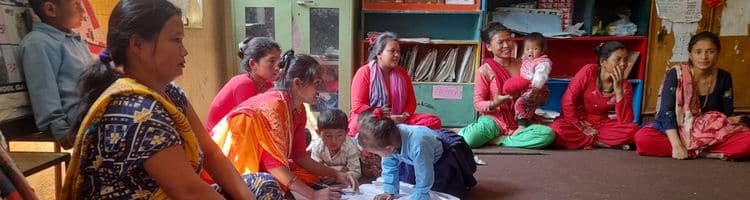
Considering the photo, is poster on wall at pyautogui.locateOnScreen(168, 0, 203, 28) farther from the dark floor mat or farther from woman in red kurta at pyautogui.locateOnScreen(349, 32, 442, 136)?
the dark floor mat

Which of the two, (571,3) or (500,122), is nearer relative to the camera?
(500,122)

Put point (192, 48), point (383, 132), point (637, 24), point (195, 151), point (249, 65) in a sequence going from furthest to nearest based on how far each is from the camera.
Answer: point (637, 24) → point (192, 48) → point (249, 65) → point (383, 132) → point (195, 151)

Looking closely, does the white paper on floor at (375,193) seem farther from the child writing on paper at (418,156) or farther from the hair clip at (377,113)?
the hair clip at (377,113)

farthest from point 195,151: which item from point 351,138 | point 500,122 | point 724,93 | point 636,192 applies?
point 724,93

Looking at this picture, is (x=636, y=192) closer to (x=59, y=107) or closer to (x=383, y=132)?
(x=383, y=132)

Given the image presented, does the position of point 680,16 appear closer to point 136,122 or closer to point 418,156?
point 418,156

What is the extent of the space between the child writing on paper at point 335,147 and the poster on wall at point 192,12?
1.03m

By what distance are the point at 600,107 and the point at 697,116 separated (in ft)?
1.76

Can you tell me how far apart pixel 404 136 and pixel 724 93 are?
7.33ft

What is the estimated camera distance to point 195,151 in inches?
44.8

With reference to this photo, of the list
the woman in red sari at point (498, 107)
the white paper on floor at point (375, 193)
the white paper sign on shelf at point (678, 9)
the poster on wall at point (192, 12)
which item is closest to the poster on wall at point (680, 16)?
the white paper sign on shelf at point (678, 9)

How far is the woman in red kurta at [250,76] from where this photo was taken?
2.16 m

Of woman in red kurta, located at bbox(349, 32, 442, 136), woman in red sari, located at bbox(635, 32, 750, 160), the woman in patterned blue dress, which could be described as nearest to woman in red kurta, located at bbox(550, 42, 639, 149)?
woman in red sari, located at bbox(635, 32, 750, 160)

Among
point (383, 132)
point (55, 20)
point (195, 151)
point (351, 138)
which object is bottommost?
point (351, 138)
